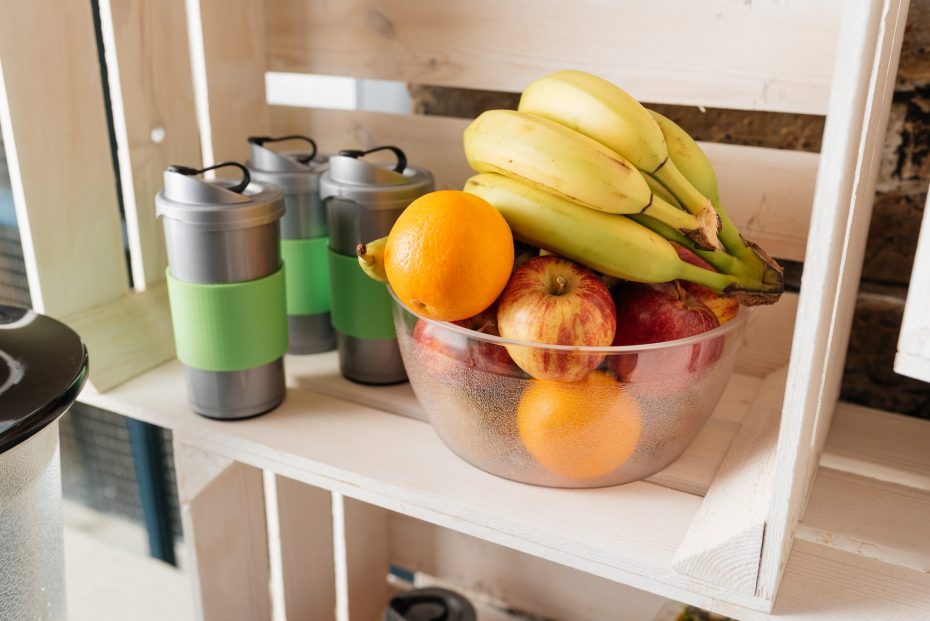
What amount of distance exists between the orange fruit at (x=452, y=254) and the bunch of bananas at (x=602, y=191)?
0.12 feet

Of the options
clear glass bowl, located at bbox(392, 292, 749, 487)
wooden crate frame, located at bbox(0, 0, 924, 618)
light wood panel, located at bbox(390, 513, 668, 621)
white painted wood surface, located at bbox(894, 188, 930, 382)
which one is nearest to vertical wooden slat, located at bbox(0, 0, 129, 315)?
wooden crate frame, located at bbox(0, 0, 924, 618)

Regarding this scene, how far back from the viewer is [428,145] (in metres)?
0.90

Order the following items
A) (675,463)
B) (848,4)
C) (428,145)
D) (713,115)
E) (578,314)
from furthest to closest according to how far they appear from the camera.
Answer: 1. (428,145)
2. (713,115)
3. (675,463)
4. (578,314)
5. (848,4)

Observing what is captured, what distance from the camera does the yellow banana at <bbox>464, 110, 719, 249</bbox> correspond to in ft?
1.80

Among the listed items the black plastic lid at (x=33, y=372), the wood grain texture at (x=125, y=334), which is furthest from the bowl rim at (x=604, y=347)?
the wood grain texture at (x=125, y=334)

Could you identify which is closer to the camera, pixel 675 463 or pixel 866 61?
pixel 866 61

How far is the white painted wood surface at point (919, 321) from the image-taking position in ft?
1.36

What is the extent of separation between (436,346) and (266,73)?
543 mm

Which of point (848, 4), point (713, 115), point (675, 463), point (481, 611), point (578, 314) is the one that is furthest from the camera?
point (481, 611)

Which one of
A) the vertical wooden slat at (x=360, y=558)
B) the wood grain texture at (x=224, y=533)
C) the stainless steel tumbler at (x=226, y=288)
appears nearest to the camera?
the stainless steel tumbler at (x=226, y=288)

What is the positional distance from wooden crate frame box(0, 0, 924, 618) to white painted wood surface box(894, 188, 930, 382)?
7cm

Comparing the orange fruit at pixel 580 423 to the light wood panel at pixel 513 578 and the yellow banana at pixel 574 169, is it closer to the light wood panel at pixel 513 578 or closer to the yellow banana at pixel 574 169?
the yellow banana at pixel 574 169

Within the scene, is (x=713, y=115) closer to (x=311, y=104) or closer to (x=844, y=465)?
(x=844, y=465)

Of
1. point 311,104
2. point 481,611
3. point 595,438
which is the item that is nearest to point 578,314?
point 595,438
